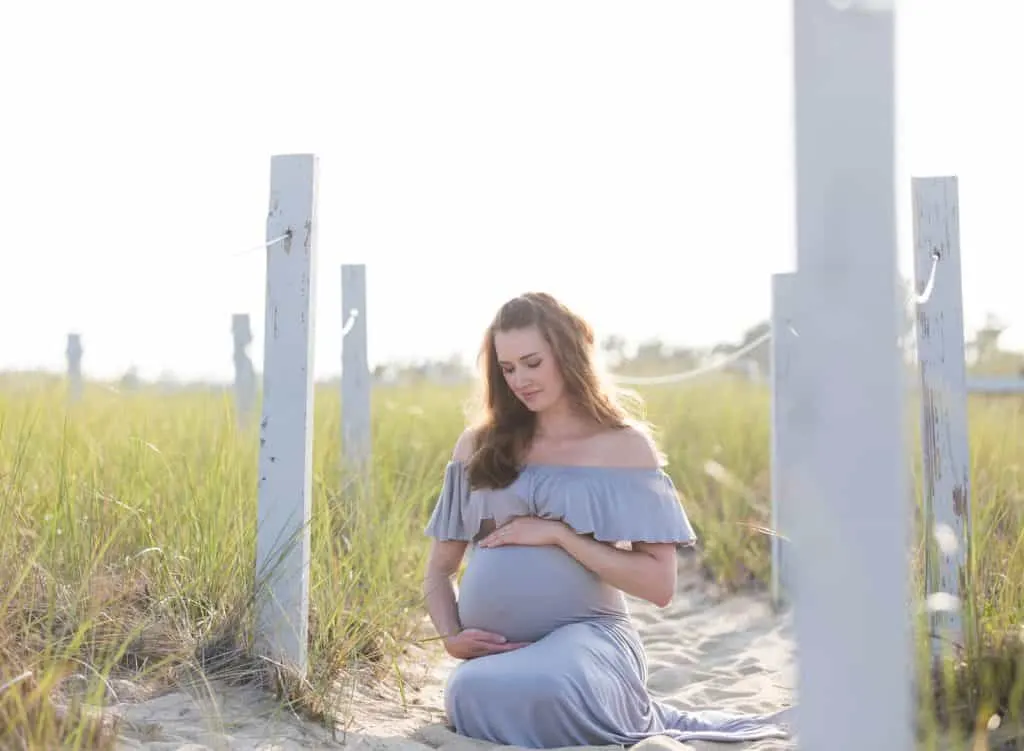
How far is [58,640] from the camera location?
9.91ft

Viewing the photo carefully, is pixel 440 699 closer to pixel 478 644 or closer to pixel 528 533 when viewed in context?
pixel 478 644

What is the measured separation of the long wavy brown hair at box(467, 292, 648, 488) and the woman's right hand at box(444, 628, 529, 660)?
17.3 inches

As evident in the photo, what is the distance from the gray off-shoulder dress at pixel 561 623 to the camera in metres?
3.32

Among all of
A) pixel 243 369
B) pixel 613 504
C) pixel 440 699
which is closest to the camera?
pixel 613 504

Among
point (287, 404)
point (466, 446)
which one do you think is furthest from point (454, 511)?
point (287, 404)

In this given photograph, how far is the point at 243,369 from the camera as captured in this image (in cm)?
785

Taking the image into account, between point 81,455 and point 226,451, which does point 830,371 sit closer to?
point 226,451

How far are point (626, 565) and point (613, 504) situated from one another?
181mm

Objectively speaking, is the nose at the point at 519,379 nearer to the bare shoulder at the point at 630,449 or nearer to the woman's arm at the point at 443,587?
the bare shoulder at the point at 630,449

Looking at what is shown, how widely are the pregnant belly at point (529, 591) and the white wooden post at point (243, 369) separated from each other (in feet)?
12.8

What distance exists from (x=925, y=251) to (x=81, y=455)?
2.90m

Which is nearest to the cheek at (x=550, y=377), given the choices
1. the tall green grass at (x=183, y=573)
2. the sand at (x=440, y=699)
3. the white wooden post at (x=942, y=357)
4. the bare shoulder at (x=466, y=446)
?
the bare shoulder at (x=466, y=446)

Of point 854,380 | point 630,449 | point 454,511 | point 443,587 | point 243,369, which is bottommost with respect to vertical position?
point 443,587

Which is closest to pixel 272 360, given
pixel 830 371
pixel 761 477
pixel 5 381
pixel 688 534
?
pixel 688 534
